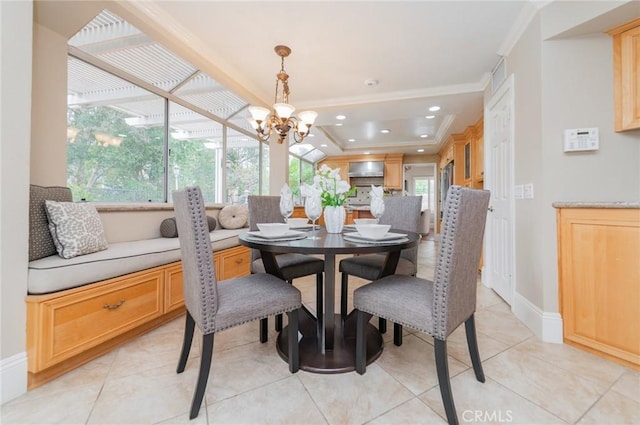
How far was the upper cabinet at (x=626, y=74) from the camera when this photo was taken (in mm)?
1665

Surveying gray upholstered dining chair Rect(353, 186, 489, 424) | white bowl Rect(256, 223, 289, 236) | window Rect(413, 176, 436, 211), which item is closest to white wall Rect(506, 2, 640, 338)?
gray upholstered dining chair Rect(353, 186, 489, 424)

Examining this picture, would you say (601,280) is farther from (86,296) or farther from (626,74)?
(86,296)

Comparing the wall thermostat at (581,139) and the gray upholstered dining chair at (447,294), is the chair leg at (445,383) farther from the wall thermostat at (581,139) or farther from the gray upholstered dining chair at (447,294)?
the wall thermostat at (581,139)

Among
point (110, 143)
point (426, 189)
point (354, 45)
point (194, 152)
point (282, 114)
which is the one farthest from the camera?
point (426, 189)

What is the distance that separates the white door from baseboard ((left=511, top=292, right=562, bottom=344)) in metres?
0.37

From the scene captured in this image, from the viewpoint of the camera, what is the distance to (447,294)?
1110mm

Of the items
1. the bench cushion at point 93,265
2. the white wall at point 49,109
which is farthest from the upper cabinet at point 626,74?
the white wall at point 49,109

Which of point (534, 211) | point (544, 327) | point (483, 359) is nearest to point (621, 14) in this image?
point (534, 211)

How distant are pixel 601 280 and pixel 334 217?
1.67m

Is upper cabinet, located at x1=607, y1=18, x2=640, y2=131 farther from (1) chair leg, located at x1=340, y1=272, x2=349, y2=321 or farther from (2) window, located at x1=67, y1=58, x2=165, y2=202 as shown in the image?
(2) window, located at x1=67, y1=58, x2=165, y2=202

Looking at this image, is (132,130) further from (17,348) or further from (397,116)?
(397,116)

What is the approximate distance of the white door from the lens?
2.43 meters

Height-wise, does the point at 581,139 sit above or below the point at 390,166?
below

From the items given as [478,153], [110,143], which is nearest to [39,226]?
[110,143]
